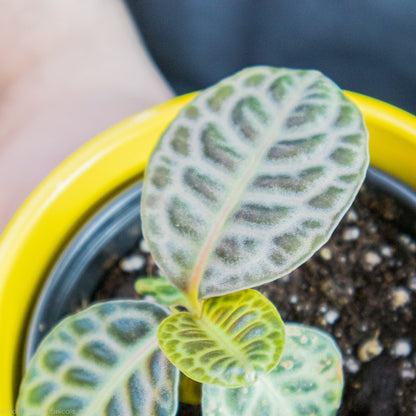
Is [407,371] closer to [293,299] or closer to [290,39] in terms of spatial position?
[293,299]

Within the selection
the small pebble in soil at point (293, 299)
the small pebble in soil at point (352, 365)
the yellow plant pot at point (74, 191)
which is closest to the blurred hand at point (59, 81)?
the yellow plant pot at point (74, 191)

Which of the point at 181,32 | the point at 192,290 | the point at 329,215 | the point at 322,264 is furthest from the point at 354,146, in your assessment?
the point at 181,32

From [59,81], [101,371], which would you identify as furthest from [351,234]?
[59,81]

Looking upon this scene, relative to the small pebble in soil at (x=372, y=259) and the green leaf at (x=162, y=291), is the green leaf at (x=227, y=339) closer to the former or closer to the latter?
the green leaf at (x=162, y=291)

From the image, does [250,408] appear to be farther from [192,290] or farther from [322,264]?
[322,264]

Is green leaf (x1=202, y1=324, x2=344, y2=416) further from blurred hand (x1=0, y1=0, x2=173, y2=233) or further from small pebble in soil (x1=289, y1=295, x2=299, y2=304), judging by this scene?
blurred hand (x1=0, y1=0, x2=173, y2=233)

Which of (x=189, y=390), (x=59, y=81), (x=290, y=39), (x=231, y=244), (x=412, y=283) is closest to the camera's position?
(x=231, y=244)

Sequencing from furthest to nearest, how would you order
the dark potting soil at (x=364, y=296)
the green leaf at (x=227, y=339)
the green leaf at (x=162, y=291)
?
the dark potting soil at (x=364, y=296)
the green leaf at (x=162, y=291)
the green leaf at (x=227, y=339)
